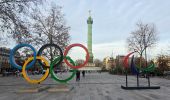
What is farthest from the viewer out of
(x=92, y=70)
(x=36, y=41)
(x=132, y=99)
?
(x=92, y=70)

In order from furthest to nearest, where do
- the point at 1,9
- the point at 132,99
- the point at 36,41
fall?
the point at 36,41
the point at 1,9
the point at 132,99

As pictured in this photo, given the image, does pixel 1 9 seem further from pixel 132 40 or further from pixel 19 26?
pixel 132 40

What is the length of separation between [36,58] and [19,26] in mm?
5089

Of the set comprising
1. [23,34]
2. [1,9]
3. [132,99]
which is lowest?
[132,99]

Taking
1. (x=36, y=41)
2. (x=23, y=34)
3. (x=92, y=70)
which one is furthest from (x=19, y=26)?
(x=92, y=70)

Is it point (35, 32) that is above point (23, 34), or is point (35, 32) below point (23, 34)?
above

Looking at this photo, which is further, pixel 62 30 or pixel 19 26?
pixel 62 30

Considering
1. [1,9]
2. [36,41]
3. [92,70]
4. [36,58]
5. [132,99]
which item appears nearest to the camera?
[132,99]

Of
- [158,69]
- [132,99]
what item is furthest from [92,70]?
[132,99]

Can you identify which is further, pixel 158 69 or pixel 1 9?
pixel 158 69

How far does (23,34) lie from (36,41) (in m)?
26.2

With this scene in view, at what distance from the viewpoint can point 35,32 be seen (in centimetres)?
5766

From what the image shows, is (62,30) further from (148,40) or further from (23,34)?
(23,34)

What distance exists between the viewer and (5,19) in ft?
98.9
